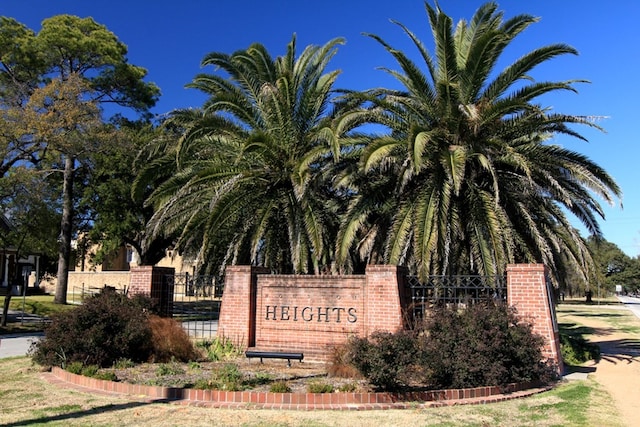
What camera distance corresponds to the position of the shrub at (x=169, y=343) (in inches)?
458

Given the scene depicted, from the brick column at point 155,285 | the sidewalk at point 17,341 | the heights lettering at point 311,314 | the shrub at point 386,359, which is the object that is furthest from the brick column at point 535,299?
the sidewalk at point 17,341

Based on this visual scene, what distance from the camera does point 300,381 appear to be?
380 inches

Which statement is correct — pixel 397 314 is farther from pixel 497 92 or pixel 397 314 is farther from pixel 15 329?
pixel 15 329

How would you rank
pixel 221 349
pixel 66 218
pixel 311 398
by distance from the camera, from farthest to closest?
1. pixel 66 218
2. pixel 221 349
3. pixel 311 398

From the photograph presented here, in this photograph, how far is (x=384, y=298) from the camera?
37.8 ft

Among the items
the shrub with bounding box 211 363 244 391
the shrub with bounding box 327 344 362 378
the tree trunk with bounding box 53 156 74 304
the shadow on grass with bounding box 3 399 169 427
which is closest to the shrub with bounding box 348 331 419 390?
the shrub with bounding box 327 344 362 378

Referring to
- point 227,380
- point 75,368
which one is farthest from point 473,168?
point 75,368

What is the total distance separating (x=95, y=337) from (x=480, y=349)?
23.4ft

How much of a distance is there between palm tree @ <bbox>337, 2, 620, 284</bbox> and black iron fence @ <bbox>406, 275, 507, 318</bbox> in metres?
0.51

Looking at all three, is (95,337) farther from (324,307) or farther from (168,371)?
(324,307)

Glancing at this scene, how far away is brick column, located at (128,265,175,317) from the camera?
47.6 ft

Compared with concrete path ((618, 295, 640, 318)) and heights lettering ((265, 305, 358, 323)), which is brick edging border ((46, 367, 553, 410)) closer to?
heights lettering ((265, 305, 358, 323))

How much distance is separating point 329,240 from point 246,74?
603 cm

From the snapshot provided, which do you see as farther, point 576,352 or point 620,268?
point 620,268
